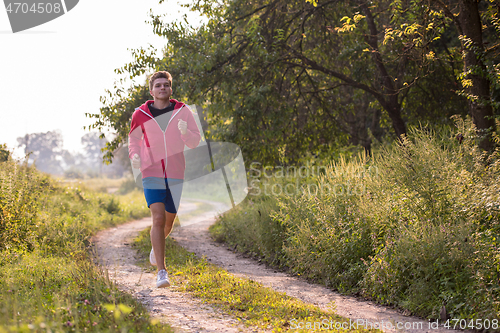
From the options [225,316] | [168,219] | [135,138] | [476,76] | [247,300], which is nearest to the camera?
[225,316]

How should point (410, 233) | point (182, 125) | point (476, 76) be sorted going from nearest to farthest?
point (410, 233), point (182, 125), point (476, 76)

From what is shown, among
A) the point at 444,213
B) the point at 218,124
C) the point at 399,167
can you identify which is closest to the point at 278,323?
the point at 444,213

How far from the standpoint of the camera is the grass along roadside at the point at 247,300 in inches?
141

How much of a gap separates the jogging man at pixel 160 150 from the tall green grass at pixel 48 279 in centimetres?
92

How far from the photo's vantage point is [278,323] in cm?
348

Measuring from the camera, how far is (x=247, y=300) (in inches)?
164

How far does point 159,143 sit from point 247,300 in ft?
7.09

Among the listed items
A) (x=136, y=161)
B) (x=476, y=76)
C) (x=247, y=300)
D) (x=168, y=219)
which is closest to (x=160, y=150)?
(x=136, y=161)

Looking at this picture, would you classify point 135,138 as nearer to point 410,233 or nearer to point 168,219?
point 168,219

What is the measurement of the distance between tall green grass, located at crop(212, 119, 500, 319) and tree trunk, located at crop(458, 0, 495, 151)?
64 centimetres

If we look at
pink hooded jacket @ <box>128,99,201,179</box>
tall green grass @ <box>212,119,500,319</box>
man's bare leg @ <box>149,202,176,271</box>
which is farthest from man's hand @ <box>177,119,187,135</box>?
tall green grass @ <box>212,119,500,319</box>

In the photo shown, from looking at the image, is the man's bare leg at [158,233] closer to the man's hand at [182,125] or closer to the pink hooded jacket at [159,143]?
the pink hooded jacket at [159,143]

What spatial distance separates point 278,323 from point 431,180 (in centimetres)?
274

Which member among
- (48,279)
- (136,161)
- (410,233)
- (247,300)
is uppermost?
(136,161)
